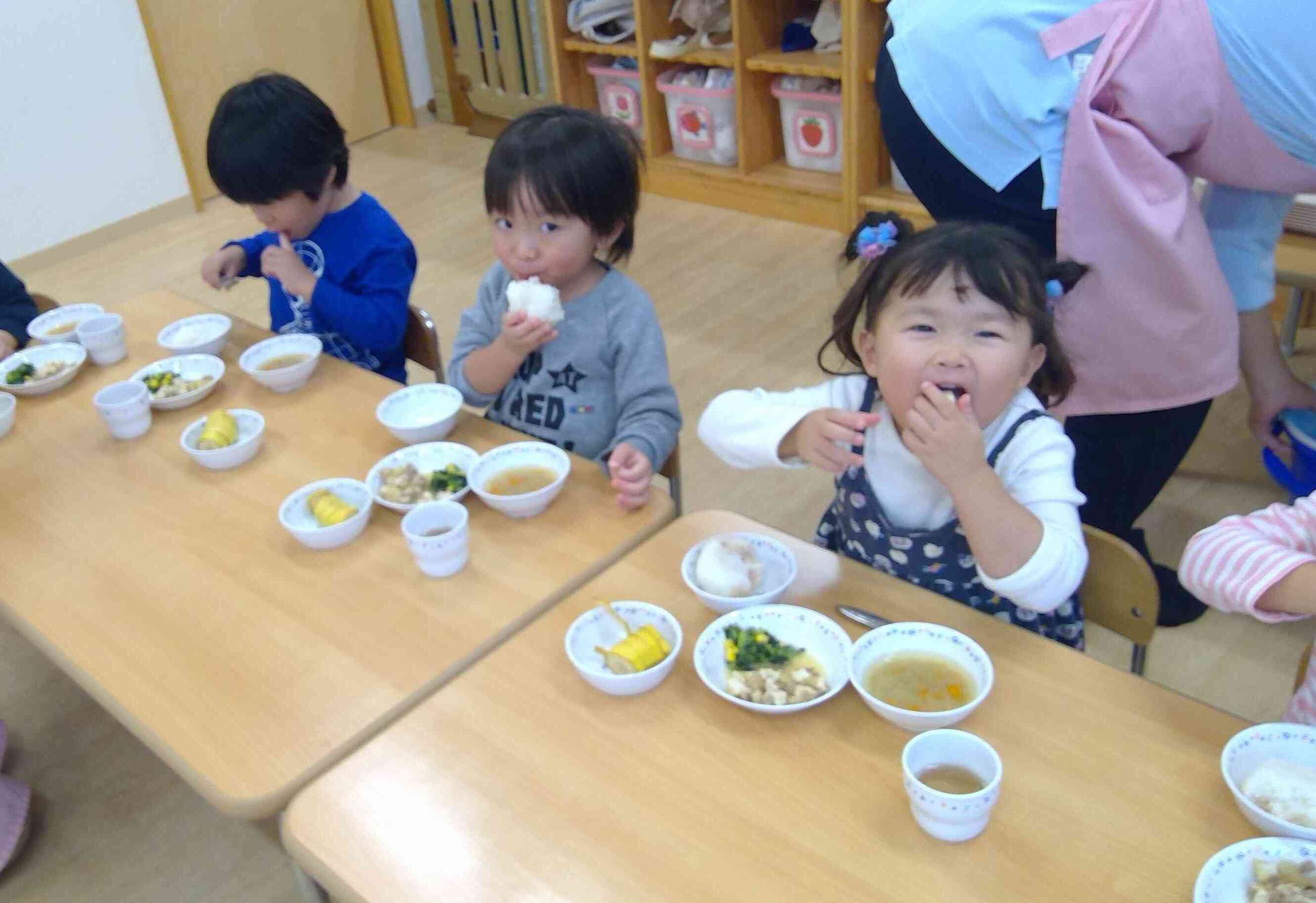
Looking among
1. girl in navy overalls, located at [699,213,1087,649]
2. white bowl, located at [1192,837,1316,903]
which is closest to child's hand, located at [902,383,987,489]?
girl in navy overalls, located at [699,213,1087,649]

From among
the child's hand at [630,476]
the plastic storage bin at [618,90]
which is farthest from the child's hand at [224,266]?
the plastic storage bin at [618,90]

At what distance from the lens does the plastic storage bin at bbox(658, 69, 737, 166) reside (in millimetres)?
3859

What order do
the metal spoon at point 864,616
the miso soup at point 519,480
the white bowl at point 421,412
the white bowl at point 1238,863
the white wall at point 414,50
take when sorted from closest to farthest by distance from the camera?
1. the white bowl at point 1238,863
2. the metal spoon at point 864,616
3. the miso soup at point 519,480
4. the white bowl at point 421,412
5. the white wall at point 414,50

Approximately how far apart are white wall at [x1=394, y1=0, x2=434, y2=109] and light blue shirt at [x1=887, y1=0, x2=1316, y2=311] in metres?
3.89

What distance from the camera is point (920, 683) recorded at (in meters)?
0.98

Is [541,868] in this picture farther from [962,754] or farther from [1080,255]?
[1080,255]

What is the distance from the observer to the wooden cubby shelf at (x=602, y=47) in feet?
13.0

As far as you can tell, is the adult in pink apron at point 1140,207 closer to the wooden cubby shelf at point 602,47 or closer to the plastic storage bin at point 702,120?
the plastic storage bin at point 702,120

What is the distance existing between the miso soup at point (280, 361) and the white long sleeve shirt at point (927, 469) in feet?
2.18

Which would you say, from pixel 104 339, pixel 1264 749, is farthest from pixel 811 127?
pixel 1264 749

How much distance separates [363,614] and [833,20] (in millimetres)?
3043

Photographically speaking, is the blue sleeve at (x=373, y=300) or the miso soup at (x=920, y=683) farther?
the blue sleeve at (x=373, y=300)

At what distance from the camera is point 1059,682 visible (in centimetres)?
97

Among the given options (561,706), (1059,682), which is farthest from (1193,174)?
(561,706)
